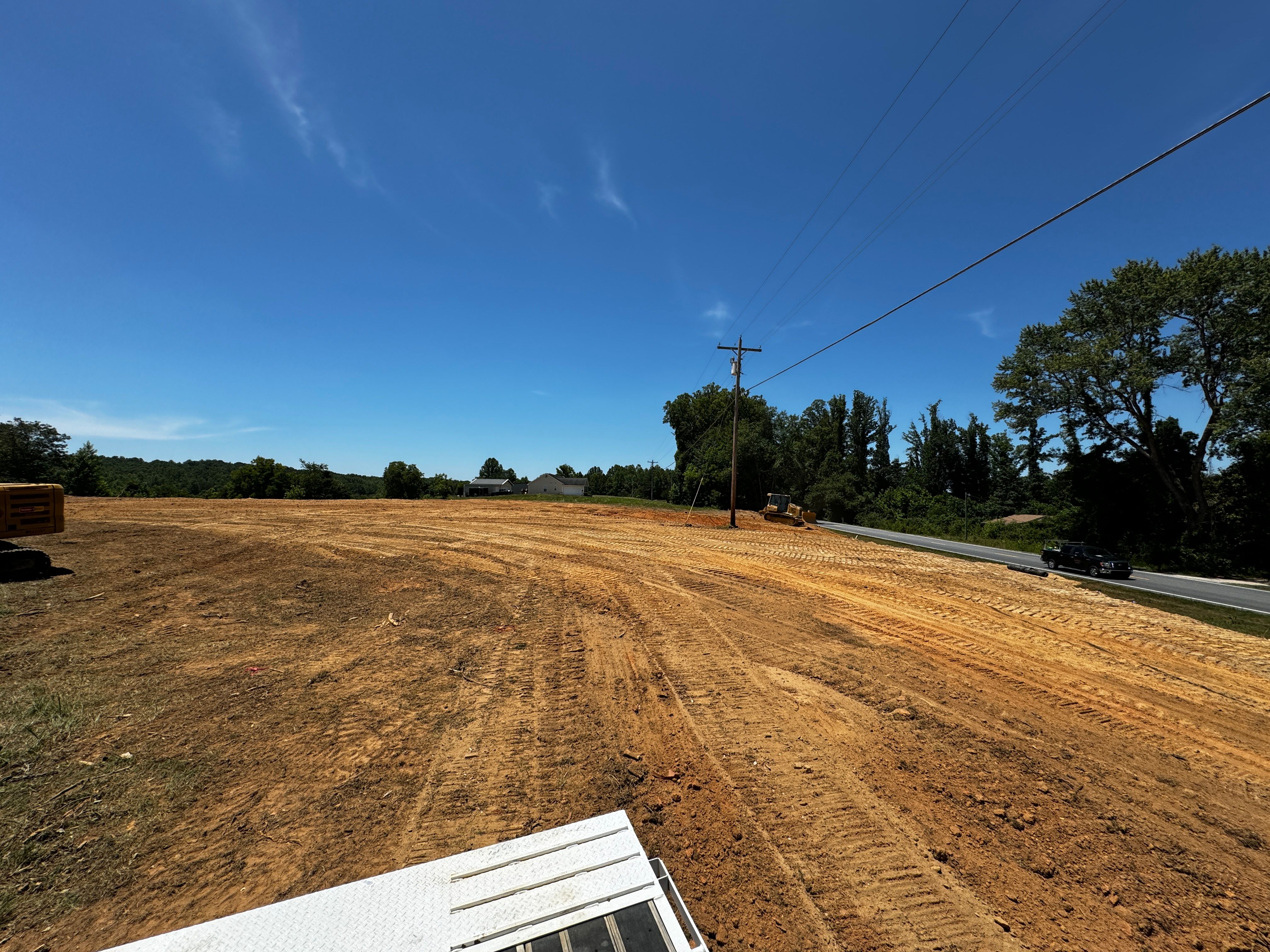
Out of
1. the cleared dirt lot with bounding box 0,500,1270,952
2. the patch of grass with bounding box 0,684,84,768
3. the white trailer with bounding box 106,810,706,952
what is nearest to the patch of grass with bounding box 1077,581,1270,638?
the cleared dirt lot with bounding box 0,500,1270,952

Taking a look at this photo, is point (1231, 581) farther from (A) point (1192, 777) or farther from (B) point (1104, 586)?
(A) point (1192, 777)

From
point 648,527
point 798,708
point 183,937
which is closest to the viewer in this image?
point 183,937

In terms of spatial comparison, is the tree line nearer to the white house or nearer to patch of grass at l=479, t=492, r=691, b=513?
patch of grass at l=479, t=492, r=691, b=513

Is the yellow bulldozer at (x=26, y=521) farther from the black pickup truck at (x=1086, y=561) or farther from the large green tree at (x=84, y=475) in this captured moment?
the large green tree at (x=84, y=475)

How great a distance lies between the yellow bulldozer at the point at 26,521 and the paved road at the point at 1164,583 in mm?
29927

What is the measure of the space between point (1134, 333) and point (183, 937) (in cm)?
4198

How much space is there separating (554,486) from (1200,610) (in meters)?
108

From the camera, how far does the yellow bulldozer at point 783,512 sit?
29641mm

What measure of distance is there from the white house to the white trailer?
10906 centimetres

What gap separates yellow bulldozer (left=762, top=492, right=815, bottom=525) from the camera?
29641 mm

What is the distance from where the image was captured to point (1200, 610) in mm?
12180

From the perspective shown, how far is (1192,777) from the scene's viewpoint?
436 cm

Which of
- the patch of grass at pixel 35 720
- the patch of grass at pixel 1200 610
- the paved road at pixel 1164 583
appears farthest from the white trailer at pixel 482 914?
the paved road at pixel 1164 583

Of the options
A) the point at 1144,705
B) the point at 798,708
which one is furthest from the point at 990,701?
the point at 798,708
